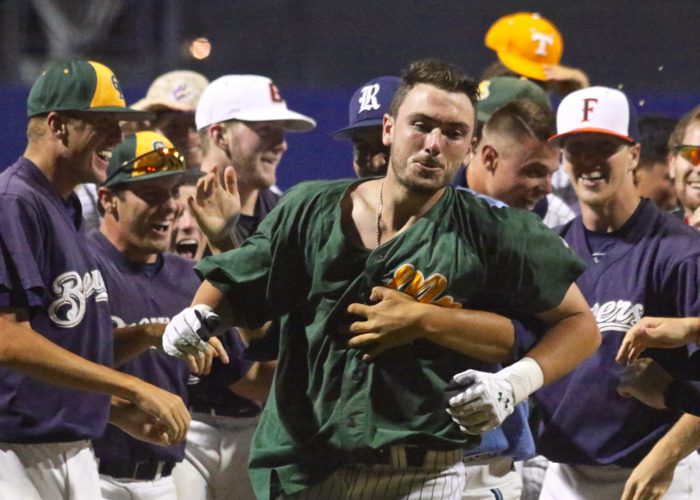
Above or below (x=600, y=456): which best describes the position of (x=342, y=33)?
above

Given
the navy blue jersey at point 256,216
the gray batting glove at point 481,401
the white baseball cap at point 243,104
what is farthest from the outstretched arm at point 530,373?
the white baseball cap at point 243,104

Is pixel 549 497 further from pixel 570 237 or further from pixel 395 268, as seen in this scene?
pixel 395 268

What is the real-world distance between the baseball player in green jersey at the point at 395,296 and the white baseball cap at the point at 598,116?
4.71 ft

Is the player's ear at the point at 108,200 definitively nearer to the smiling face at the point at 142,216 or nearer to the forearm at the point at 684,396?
the smiling face at the point at 142,216

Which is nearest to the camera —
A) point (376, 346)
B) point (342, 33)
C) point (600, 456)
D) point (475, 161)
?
point (376, 346)

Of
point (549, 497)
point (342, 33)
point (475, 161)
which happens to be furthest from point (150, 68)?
point (549, 497)

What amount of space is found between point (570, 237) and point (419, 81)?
151 centimetres

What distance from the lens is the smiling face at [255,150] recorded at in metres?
6.03

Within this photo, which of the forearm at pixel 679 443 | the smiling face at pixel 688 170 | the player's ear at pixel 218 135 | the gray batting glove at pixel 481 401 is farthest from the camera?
the player's ear at pixel 218 135

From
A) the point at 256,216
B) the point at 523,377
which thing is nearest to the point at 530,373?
the point at 523,377

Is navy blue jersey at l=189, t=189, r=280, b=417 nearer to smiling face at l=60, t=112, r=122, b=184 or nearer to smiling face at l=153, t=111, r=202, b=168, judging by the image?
smiling face at l=60, t=112, r=122, b=184

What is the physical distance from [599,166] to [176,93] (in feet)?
9.65

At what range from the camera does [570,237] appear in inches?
201

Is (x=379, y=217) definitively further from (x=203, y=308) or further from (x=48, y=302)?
(x=48, y=302)
